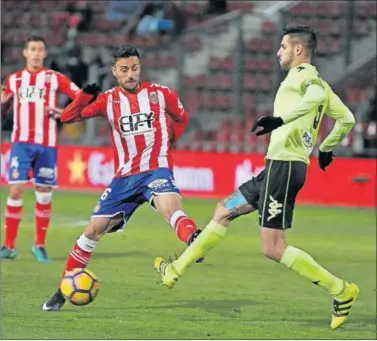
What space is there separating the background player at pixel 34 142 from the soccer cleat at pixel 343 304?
437cm

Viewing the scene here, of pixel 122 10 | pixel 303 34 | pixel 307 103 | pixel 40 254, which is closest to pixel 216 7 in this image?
pixel 122 10

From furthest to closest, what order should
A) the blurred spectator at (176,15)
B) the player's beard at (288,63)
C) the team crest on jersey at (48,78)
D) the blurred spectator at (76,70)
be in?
1. the blurred spectator at (176,15)
2. the blurred spectator at (76,70)
3. the team crest on jersey at (48,78)
4. the player's beard at (288,63)

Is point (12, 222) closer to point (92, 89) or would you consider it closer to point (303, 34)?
point (92, 89)

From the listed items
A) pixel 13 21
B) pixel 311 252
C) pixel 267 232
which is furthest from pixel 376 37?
pixel 267 232

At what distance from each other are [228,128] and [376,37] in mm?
3409

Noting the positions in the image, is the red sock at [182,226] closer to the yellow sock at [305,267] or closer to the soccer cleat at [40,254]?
the yellow sock at [305,267]

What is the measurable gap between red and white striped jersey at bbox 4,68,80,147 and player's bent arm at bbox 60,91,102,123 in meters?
3.08

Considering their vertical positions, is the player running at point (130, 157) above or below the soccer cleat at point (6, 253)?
above

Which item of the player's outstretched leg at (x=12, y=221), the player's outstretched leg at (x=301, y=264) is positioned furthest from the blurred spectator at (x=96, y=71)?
the player's outstretched leg at (x=301, y=264)

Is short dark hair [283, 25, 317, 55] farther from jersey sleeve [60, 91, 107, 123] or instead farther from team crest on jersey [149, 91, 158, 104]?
jersey sleeve [60, 91, 107, 123]

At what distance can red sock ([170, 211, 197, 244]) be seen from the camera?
8.87 metres

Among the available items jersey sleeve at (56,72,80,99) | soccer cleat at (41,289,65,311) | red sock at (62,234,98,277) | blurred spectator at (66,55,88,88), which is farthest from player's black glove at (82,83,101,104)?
blurred spectator at (66,55,88,88)

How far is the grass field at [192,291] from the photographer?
333 inches

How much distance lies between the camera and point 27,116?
40.2ft
